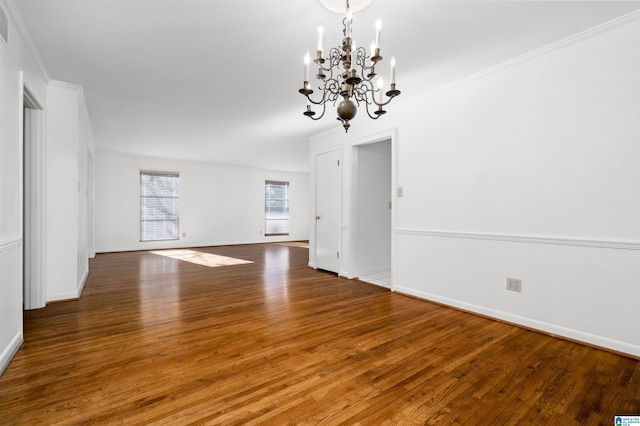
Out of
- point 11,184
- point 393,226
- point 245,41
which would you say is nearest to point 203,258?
point 393,226

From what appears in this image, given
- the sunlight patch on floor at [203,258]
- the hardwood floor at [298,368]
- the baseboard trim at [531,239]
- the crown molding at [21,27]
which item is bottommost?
the hardwood floor at [298,368]

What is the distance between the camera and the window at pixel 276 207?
33.3 feet

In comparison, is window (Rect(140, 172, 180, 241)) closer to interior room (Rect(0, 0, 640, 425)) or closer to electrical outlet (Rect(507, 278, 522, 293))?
interior room (Rect(0, 0, 640, 425))

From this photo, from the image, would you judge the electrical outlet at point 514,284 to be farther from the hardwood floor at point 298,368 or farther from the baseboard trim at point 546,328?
the hardwood floor at point 298,368

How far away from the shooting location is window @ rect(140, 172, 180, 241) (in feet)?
26.3

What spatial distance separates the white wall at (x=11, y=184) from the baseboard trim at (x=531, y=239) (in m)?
3.67

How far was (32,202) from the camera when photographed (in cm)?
306

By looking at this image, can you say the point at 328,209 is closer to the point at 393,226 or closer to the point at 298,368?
the point at 393,226

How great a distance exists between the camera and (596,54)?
238cm

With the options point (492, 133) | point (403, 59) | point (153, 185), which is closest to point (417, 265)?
point (492, 133)

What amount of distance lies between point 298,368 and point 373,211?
3.38 metres

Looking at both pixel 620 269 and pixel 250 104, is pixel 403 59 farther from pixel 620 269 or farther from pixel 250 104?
pixel 620 269

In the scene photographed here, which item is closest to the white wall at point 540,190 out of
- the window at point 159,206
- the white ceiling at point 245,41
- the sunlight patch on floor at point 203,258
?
the white ceiling at point 245,41

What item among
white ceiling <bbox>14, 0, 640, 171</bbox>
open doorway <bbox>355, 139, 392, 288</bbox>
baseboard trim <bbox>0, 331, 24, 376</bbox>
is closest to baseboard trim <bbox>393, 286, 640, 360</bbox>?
open doorway <bbox>355, 139, 392, 288</bbox>
